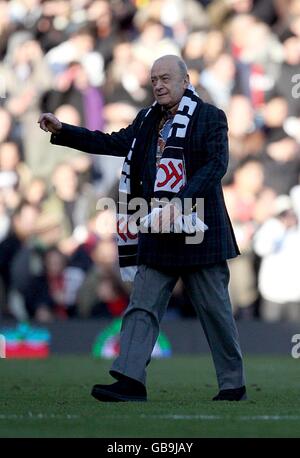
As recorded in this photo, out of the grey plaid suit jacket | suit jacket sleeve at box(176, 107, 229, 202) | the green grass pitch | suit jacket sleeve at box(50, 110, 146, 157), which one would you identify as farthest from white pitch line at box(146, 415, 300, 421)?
suit jacket sleeve at box(50, 110, 146, 157)

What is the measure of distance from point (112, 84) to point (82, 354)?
11.7 ft

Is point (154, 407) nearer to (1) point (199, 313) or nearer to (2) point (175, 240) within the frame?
(1) point (199, 313)

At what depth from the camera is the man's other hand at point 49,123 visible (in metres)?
8.82

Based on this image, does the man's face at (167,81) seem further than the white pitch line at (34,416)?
Yes

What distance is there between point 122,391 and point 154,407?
30 cm

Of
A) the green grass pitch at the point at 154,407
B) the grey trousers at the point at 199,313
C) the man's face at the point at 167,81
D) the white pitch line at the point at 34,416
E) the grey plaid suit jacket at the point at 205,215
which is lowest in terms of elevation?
the green grass pitch at the point at 154,407

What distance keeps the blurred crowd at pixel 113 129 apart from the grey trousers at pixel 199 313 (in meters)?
6.25


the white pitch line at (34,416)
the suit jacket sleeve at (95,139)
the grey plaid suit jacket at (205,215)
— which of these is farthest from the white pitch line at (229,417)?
the suit jacket sleeve at (95,139)

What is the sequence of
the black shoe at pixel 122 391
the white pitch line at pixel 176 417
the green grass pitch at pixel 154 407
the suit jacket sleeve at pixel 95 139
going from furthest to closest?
the suit jacket sleeve at pixel 95 139
the black shoe at pixel 122 391
the white pitch line at pixel 176 417
the green grass pitch at pixel 154 407

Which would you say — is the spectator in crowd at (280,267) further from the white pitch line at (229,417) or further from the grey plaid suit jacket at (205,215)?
the white pitch line at (229,417)

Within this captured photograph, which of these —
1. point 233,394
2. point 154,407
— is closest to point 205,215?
point 233,394

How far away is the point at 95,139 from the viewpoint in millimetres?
9047

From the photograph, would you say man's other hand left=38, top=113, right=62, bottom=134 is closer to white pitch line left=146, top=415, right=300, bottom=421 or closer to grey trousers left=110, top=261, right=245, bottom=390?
grey trousers left=110, top=261, right=245, bottom=390

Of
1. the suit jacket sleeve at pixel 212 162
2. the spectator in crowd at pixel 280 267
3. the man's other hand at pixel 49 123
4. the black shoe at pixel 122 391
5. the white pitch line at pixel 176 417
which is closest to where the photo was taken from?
the white pitch line at pixel 176 417
